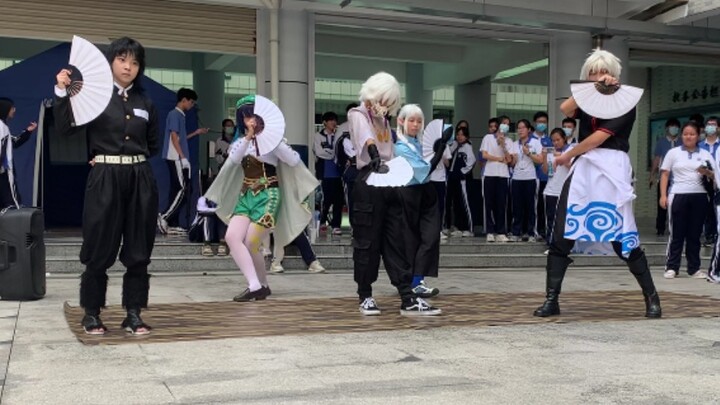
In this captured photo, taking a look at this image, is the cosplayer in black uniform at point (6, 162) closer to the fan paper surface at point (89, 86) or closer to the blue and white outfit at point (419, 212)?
the fan paper surface at point (89, 86)

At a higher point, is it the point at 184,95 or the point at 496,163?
the point at 184,95

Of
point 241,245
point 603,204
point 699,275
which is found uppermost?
point 603,204

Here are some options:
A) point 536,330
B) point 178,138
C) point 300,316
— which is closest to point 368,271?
point 300,316

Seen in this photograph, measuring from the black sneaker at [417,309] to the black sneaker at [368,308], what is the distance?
0.66 feet

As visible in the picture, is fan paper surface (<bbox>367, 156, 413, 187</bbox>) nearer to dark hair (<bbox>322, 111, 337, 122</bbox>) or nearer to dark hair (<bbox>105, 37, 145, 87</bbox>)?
dark hair (<bbox>105, 37, 145, 87</bbox>)

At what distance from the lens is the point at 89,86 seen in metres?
4.41

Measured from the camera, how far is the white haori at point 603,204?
5406 mm

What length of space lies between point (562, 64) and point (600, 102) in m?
7.29

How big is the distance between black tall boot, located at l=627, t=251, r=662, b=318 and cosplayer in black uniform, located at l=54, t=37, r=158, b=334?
3.44 m

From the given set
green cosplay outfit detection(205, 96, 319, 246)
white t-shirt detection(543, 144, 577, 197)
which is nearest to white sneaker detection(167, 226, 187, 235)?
green cosplay outfit detection(205, 96, 319, 246)

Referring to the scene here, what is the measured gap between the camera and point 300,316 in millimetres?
5422

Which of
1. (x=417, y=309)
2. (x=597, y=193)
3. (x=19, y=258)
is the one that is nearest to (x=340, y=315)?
(x=417, y=309)

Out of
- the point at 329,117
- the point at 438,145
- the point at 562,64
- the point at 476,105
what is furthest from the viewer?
the point at 476,105

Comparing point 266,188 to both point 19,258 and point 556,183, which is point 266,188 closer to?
point 19,258
